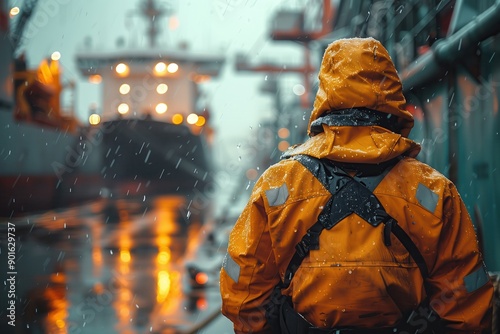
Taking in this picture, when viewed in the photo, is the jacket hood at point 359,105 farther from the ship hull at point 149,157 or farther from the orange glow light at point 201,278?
the ship hull at point 149,157

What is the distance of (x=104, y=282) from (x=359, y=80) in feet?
22.4

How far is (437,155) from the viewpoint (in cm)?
633

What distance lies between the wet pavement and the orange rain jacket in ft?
12.4

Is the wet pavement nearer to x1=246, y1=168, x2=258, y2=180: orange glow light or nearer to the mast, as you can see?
the mast

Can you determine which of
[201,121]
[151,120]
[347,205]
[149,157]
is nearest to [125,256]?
[347,205]

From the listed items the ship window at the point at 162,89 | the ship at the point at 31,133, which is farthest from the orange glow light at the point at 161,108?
the ship at the point at 31,133

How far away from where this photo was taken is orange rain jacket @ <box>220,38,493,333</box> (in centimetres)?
221

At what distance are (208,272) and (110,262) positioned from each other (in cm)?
221

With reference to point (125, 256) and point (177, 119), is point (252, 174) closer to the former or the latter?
point (177, 119)

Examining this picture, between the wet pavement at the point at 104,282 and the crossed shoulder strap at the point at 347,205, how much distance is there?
156 inches

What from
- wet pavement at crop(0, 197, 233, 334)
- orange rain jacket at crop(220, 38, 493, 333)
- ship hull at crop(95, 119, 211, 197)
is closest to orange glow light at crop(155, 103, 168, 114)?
ship hull at crop(95, 119, 211, 197)

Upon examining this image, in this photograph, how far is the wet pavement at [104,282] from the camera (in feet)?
20.3

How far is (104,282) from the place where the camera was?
27.6ft

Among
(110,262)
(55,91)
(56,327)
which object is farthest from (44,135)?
(56,327)
